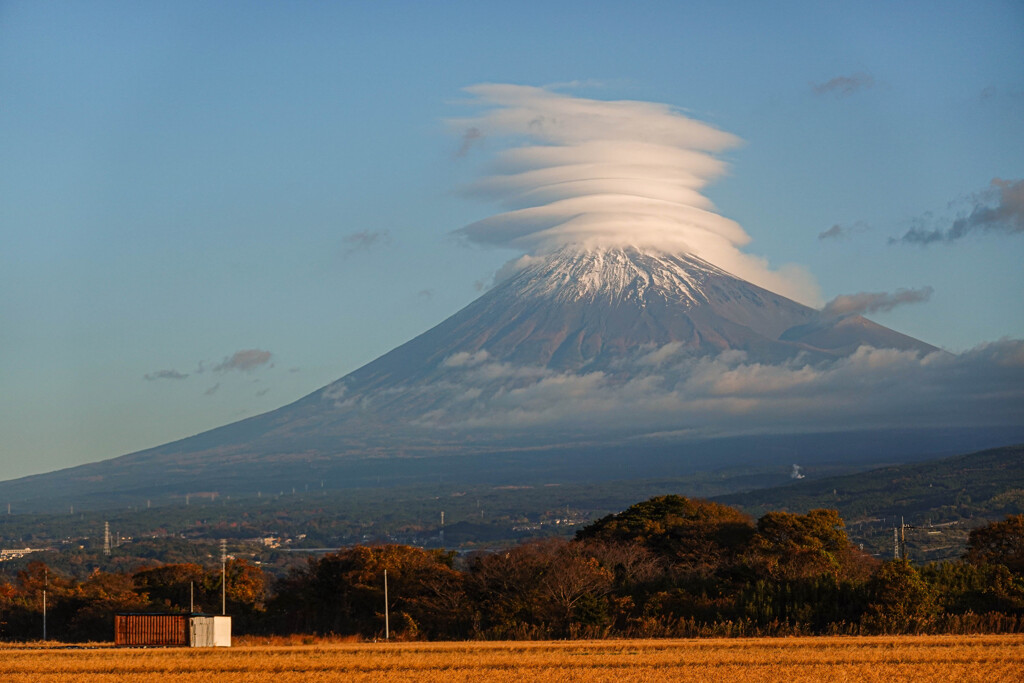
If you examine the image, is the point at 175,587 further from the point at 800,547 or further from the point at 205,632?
the point at 800,547

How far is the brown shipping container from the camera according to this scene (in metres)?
39.7

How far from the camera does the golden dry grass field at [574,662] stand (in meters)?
29.0

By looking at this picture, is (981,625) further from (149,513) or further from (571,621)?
(149,513)

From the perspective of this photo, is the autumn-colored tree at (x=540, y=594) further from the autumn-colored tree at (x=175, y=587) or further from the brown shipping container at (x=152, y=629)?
the autumn-colored tree at (x=175, y=587)

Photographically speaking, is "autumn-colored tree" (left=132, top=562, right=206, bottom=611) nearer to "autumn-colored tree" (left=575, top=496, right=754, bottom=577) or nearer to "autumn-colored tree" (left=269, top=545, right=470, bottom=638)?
"autumn-colored tree" (left=269, top=545, right=470, bottom=638)

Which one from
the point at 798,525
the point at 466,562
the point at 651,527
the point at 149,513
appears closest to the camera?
the point at 466,562

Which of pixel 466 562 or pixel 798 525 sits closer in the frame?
pixel 466 562

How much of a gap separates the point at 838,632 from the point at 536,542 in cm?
1937

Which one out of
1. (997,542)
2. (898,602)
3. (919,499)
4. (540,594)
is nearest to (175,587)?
(540,594)

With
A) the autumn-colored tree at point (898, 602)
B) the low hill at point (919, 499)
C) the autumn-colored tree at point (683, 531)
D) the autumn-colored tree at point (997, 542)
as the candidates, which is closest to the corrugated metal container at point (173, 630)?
the autumn-colored tree at point (898, 602)

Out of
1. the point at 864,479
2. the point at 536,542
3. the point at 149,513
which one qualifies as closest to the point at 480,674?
the point at 536,542

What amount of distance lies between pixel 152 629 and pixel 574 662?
14870 mm

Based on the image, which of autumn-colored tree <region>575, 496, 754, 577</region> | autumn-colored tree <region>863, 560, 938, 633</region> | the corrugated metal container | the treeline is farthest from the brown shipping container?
autumn-colored tree <region>575, 496, 754, 577</region>

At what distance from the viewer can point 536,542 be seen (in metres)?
55.9
